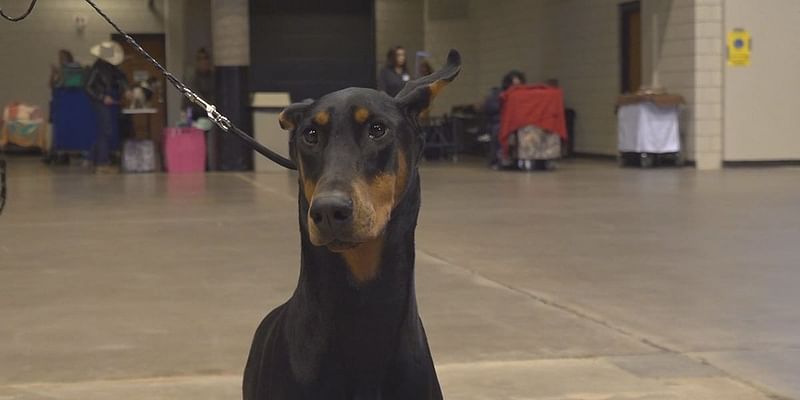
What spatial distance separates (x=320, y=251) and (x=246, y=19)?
1918 centimetres

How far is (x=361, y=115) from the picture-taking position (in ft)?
8.28

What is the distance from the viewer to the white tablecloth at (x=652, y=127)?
18.8m

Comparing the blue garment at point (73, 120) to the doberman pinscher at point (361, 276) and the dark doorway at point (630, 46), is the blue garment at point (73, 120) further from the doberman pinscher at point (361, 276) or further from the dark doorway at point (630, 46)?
the doberman pinscher at point (361, 276)

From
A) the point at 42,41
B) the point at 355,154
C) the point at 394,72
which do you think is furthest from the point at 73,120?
the point at 355,154

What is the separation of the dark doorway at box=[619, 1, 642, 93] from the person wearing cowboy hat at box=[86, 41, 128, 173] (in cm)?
842

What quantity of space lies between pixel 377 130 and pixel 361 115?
0.05 meters

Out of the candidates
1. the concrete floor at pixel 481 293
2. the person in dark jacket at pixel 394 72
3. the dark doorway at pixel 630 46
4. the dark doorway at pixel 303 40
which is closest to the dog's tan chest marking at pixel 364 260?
the concrete floor at pixel 481 293

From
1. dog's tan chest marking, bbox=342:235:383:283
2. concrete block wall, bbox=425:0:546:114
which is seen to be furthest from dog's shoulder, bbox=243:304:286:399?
concrete block wall, bbox=425:0:546:114

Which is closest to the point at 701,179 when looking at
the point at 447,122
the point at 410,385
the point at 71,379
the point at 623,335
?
A: the point at 447,122

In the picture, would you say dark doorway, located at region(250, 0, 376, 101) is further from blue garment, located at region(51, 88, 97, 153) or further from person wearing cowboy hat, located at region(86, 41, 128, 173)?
person wearing cowboy hat, located at region(86, 41, 128, 173)

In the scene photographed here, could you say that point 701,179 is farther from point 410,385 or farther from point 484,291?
point 410,385

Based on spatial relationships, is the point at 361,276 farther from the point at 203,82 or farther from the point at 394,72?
the point at 203,82

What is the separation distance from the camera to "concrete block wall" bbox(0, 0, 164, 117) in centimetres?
3044

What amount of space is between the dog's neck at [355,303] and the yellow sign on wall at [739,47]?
673 inches
